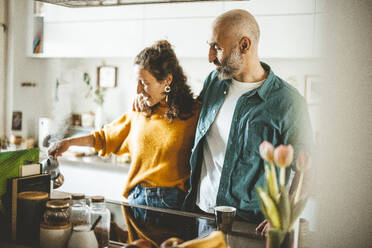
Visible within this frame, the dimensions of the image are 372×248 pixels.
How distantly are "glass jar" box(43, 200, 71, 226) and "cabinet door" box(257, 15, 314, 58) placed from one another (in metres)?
2.24

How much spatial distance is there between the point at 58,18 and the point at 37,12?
0.33 meters

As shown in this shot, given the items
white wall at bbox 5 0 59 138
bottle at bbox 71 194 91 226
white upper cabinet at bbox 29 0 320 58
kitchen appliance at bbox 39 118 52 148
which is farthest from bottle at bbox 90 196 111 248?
white wall at bbox 5 0 59 138

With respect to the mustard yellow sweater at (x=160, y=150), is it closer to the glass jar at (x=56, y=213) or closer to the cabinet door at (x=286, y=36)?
the glass jar at (x=56, y=213)

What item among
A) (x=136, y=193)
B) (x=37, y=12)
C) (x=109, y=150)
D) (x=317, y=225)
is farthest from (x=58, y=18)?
(x=317, y=225)

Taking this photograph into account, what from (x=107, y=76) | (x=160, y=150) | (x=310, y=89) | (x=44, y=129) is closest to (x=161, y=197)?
(x=160, y=150)

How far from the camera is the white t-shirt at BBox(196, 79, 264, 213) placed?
1838 millimetres

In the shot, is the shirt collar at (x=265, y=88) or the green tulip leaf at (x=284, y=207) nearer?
the green tulip leaf at (x=284, y=207)

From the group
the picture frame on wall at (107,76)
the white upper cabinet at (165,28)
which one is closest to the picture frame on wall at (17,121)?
the white upper cabinet at (165,28)

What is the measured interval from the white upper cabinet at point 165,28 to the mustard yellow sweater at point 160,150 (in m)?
1.21

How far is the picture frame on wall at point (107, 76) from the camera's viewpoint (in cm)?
414

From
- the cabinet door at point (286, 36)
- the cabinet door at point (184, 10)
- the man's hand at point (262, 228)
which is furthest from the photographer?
the cabinet door at point (184, 10)

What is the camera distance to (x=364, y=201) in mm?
1024

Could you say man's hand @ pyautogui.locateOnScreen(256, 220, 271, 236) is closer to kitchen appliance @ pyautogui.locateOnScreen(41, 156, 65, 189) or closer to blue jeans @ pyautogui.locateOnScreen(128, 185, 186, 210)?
blue jeans @ pyautogui.locateOnScreen(128, 185, 186, 210)

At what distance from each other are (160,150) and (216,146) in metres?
0.26
